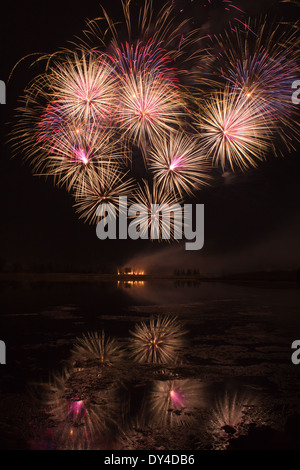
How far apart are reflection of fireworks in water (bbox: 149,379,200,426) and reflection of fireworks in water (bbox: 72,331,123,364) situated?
5.18ft

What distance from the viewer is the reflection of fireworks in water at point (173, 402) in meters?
3.54

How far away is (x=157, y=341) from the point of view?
7.40m

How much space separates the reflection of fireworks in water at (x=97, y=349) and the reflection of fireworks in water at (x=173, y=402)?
62.1 inches

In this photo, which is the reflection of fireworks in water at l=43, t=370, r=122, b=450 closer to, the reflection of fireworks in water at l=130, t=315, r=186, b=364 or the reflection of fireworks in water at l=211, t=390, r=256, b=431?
the reflection of fireworks in water at l=211, t=390, r=256, b=431

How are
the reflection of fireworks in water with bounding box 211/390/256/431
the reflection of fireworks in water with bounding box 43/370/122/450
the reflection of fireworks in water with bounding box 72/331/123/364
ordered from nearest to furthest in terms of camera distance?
the reflection of fireworks in water with bounding box 43/370/122/450 < the reflection of fireworks in water with bounding box 211/390/256/431 < the reflection of fireworks in water with bounding box 72/331/123/364

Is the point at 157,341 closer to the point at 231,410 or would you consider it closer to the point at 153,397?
the point at 153,397

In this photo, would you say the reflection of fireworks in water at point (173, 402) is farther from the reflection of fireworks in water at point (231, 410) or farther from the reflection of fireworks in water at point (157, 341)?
the reflection of fireworks in water at point (157, 341)

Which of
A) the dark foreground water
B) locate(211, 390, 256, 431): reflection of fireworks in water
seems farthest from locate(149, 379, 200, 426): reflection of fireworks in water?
locate(211, 390, 256, 431): reflection of fireworks in water

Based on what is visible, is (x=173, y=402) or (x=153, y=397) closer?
(x=173, y=402)

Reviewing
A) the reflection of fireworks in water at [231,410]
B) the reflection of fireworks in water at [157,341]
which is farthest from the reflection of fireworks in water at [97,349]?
the reflection of fireworks in water at [231,410]

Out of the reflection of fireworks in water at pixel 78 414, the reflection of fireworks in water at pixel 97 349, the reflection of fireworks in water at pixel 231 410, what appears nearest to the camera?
the reflection of fireworks in water at pixel 78 414

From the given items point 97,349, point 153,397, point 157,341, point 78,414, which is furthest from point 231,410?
point 157,341

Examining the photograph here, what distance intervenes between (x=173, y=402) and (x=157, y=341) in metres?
3.38

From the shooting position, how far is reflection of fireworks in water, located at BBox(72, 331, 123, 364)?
5.98m
